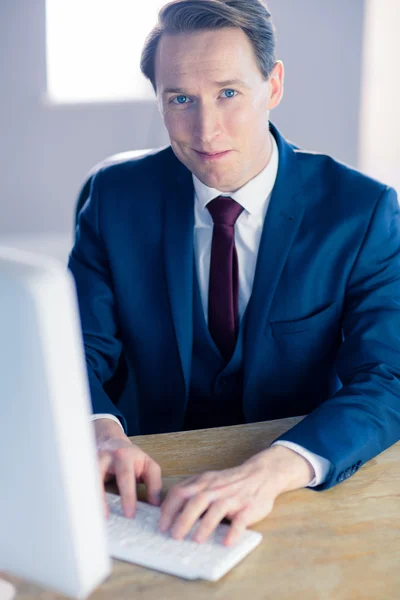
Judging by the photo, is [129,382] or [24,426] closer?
[24,426]

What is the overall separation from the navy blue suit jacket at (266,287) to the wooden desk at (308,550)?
0.85 feet

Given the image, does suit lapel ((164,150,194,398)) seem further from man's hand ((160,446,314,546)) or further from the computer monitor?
the computer monitor

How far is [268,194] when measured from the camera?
1.80m

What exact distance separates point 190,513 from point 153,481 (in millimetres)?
142

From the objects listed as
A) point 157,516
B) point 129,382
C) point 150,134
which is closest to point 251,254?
point 129,382

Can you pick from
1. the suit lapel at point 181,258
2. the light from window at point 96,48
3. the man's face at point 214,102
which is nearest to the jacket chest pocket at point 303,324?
the suit lapel at point 181,258

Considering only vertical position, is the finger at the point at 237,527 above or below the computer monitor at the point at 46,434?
below

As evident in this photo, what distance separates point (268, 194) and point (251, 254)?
14cm

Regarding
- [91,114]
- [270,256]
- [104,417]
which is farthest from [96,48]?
[104,417]

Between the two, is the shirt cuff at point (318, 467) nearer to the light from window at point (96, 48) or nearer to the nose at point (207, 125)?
the nose at point (207, 125)

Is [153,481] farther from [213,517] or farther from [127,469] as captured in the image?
[213,517]

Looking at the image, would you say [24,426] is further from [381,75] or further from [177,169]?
[381,75]

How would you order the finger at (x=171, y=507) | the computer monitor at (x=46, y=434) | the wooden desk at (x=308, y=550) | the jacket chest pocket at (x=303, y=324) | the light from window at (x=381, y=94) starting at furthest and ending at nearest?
the light from window at (x=381, y=94), the jacket chest pocket at (x=303, y=324), the finger at (x=171, y=507), the wooden desk at (x=308, y=550), the computer monitor at (x=46, y=434)

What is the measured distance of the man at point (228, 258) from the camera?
1633 millimetres
